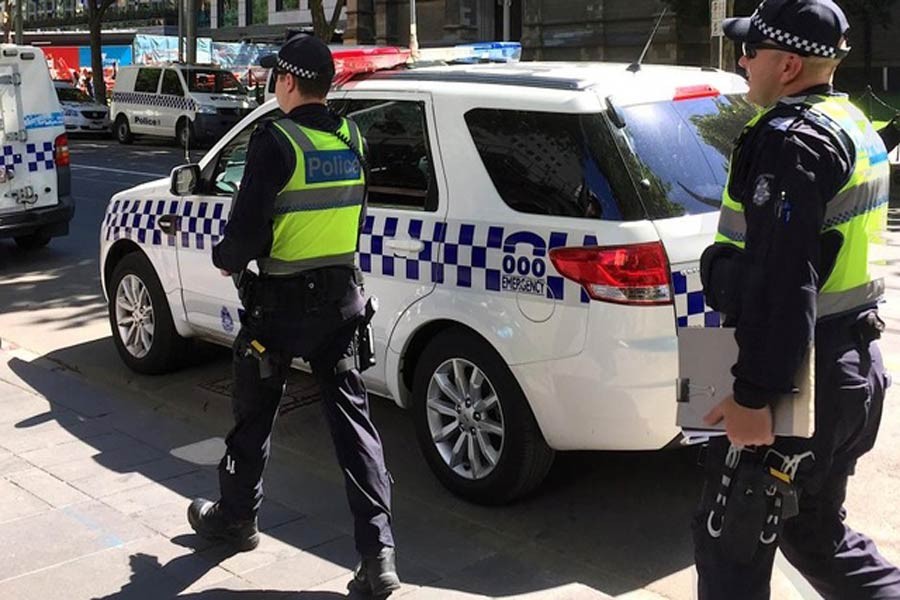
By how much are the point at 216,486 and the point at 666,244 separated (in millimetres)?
2288

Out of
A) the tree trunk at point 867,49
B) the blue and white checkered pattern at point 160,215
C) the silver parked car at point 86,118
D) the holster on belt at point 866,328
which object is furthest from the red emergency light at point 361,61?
the tree trunk at point 867,49

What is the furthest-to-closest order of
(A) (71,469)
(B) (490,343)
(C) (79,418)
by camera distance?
1. (C) (79,418)
2. (A) (71,469)
3. (B) (490,343)

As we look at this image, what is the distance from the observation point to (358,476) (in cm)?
363

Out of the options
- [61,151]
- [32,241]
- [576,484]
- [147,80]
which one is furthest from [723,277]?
[147,80]

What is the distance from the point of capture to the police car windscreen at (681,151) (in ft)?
13.3

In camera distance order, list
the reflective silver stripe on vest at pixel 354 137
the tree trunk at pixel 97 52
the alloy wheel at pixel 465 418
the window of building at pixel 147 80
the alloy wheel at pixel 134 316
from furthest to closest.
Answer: the tree trunk at pixel 97 52
the window of building at pixel 147 80
the alloy wheel at pixel 134 316
the alloy wheel at pixel 465 418
the reflective silver stripe on vest at pixel 354 137

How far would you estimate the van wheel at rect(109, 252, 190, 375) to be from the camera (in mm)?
6086

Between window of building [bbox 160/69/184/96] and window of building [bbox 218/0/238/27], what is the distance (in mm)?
29485

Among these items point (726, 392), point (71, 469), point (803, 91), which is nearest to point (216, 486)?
point (71, 469)

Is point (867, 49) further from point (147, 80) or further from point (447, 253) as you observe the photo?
point (447, 253)

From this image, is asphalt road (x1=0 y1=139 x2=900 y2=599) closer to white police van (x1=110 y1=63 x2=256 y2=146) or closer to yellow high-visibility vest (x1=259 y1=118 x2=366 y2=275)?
yellow high-visibility vest (x1=259 y1=118 x2=366 y2=275)

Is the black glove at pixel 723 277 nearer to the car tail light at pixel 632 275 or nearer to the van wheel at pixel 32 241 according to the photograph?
the car tail light at pixel 632 275

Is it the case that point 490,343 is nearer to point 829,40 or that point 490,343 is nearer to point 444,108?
point 444,108

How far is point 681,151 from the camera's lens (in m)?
4.22
